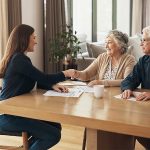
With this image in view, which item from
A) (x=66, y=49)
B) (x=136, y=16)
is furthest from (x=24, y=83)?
(x=136, y=16)

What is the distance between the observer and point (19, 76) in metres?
2.19

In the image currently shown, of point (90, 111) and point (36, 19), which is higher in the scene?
point (36, 19)

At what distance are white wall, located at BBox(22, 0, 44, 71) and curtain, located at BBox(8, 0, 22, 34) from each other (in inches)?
12.9

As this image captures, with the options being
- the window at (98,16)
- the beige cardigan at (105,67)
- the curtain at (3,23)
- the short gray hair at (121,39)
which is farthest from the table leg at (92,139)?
the window at (98,16)

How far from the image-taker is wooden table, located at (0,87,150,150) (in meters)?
1.57

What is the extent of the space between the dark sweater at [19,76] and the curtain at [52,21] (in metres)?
2.45

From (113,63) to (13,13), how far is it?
1653 millimetres

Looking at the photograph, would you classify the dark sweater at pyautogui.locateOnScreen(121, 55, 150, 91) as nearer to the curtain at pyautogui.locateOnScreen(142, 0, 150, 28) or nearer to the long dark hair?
the long dark hair

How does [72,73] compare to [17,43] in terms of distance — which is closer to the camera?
[17,43]

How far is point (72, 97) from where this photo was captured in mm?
2115

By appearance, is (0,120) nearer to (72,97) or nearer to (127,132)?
(72,97)

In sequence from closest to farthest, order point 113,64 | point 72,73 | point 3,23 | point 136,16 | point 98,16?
point 72,73, point 113,64, point 3,23, point 98,16, point 136,16

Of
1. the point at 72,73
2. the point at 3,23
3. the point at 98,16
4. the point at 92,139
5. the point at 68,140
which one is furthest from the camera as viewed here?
the point at 98,16

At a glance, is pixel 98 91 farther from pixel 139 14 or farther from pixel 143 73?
pixel 139 14
